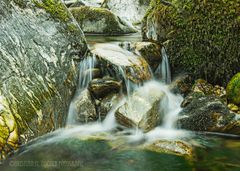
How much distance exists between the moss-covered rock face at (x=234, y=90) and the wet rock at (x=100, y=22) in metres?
8.12

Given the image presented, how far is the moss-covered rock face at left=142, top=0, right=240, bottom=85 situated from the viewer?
7.38 metres

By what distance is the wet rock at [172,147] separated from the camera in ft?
17.4

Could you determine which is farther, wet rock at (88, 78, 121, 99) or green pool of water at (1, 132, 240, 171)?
wet rock at (88, 78, 121, 99)

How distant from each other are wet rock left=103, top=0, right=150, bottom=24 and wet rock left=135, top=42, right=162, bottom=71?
11.0 m

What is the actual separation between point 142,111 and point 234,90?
2.31 m

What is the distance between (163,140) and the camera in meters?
5.72

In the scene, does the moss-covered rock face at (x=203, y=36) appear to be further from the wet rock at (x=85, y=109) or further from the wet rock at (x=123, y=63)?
the wet rock at (x=85, y=109)

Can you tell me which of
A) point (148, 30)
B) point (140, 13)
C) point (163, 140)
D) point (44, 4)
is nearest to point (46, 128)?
point (163, 140)

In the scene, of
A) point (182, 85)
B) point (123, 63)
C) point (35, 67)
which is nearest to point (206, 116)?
point (182, 85)

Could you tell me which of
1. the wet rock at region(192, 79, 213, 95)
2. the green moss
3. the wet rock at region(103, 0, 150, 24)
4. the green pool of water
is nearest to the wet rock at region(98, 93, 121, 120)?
the green pool of water

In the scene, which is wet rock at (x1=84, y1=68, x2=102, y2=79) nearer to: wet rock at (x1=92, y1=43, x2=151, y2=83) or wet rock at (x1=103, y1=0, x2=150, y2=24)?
wet rock at (x1=92, y1=43, x2=151, y2=83)

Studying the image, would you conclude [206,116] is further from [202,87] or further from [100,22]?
[100,22]

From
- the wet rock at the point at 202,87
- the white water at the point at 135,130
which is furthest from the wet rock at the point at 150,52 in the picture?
the wet rock at the point at 202,87

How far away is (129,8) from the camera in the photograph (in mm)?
19375
